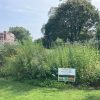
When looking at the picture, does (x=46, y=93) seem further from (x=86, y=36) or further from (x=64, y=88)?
(x=86, y=36)

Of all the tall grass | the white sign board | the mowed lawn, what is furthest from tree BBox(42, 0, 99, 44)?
the mowed lawn

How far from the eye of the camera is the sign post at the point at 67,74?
39.7 ft

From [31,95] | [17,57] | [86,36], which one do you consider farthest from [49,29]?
[31,95]

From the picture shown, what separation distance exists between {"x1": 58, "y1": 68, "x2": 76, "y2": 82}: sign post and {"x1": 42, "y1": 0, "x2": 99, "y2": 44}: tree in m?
38.9

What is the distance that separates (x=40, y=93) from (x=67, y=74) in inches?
88.3

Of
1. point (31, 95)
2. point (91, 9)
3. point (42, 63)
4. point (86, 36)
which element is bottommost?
point (31, 95)

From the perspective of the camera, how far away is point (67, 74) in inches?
481

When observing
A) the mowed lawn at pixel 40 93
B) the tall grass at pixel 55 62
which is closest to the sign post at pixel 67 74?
the tall grass at pixel 55 62

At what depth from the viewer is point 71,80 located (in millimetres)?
12070

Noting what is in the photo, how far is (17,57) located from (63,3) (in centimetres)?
4205

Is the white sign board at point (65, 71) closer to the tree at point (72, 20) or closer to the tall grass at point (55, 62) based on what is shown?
the tall grass at point (55, 62)

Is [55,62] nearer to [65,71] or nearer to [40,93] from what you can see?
[65,71]

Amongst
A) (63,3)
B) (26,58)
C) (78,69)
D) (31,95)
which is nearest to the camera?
(31,95)

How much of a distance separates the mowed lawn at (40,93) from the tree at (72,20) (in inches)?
1574
